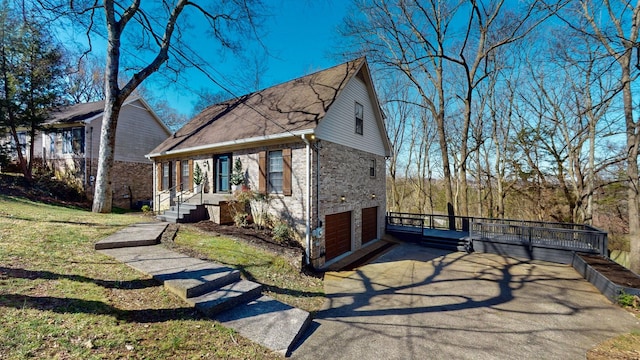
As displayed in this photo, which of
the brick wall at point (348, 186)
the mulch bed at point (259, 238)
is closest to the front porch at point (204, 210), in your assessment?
the mulch bed at point (259, 238)

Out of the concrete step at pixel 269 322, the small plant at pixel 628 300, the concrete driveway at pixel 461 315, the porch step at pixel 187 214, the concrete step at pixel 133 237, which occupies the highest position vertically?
the porch step at pixel 187 214

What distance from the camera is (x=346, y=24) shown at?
1221cm

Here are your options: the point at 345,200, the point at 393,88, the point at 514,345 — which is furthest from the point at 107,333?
the point at 393,88

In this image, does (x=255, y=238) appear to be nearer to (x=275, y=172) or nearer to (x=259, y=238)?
(x=259, y=238)

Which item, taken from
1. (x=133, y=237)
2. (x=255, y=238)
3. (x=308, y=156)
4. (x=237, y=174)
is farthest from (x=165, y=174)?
(x=308, y=156)

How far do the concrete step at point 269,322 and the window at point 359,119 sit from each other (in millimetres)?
7954

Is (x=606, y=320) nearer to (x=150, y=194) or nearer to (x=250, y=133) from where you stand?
(x=250, y=133)

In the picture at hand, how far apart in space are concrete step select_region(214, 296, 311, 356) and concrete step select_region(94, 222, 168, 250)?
12.1ft

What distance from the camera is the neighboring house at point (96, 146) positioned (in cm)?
1548

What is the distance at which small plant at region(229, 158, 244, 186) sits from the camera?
9797 mm

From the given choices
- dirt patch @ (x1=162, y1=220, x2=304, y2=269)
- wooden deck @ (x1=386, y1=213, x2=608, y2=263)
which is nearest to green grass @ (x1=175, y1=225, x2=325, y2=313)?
dirt patch @ (x1=162, y1=220, x2=304, y2=269)

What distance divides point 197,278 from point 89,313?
1561 mm

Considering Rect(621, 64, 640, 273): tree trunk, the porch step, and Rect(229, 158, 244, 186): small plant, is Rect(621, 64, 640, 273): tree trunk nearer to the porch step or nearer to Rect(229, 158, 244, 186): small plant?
Rect(229, 158, 244, 186): small plant

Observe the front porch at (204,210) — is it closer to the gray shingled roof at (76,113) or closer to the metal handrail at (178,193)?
the metal handrail at (178,193)
